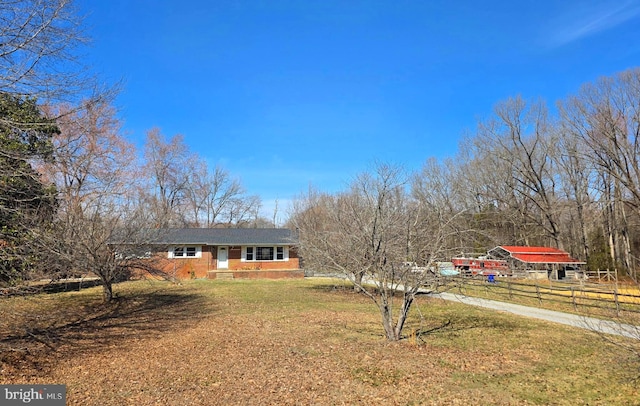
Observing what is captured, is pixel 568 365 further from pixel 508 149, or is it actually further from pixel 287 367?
pixel 508 149

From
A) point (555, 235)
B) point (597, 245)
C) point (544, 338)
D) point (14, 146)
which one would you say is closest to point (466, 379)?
point (544, 338)

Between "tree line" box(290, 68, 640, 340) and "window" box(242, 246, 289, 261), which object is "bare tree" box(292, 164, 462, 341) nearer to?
"tree line" box(290, 68, 640, 340)

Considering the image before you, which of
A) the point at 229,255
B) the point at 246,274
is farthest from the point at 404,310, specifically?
the point at 229,255

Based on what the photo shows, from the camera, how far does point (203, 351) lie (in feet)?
28.3

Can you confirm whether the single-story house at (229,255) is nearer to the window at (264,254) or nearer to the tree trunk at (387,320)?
the window at (264,254)

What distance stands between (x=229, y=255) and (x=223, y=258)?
0.53 meters

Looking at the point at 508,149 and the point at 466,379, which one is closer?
the point at 466,379

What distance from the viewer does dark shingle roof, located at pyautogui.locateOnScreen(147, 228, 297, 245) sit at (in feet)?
98.2

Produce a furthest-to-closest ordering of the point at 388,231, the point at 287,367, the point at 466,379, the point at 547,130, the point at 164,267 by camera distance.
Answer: the point at 547,130 → the point at 164,267 → the point at 388,231 → the point at 287,367 → the point at 466,379

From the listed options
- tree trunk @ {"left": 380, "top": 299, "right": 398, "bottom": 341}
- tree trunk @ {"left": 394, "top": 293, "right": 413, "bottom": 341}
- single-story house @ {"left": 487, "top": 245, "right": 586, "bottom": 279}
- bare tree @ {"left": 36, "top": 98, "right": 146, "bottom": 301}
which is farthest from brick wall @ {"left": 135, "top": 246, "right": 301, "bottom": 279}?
tree trunk @ {"left": 394, "top": 293, "right": 413, "bottom": 341}

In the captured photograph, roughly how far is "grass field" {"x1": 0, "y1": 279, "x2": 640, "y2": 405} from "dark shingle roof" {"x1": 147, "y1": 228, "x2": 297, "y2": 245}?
1581 centimetres

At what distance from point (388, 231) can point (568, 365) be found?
451cm

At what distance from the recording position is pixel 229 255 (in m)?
31.3

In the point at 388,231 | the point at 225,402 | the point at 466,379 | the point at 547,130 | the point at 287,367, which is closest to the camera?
the point at 225,402
